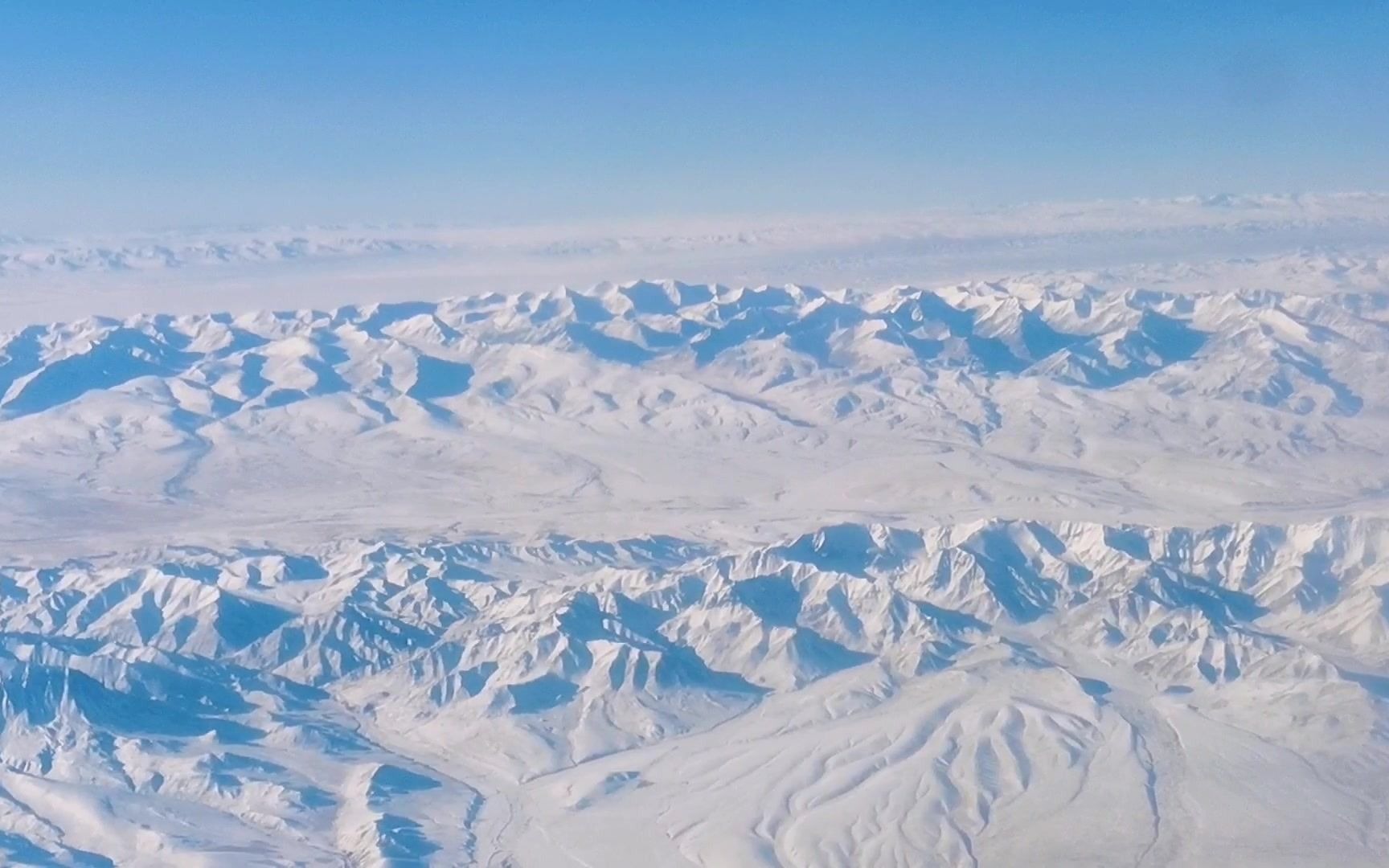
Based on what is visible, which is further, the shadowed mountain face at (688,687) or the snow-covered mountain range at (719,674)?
the shadowed mountain face at (688,687)

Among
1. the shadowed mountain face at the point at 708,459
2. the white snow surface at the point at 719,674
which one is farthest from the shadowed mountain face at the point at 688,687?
the shadowed mountain face at the point at 708,459

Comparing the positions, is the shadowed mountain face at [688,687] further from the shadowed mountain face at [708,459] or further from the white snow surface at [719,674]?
the shadowed mountain face at [708,459]

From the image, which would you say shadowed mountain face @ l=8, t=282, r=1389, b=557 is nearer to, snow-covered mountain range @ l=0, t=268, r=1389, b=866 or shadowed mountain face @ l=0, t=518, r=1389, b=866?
snow-covered mountain range @ l=0, t=268, r=1389, b=866

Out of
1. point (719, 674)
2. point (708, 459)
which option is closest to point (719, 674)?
point (719, 674)

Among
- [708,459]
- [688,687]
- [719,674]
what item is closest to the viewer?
[688,687]

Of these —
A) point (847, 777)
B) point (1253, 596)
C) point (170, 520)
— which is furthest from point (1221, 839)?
point (170, 520)

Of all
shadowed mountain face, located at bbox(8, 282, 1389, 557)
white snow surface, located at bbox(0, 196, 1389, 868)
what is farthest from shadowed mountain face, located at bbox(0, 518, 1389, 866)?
shadowed mountain face, located at bbox(8, 282, 1389, 557)

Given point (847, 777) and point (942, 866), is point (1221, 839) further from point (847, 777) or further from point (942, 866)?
point (847, 777)

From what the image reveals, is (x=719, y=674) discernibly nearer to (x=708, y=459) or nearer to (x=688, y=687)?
(x=688, y=687)
